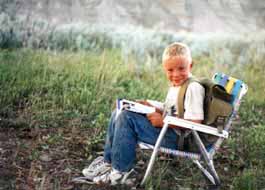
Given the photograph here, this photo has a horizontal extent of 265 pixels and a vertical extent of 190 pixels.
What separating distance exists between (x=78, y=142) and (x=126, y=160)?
112 cm

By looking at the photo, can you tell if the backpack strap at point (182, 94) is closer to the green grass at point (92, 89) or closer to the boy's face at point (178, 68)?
the boy's face at point (178, 68)

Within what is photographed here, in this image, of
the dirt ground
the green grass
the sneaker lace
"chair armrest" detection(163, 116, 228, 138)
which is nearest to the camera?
"chair armrest" detection(163, 116, 228, 138)

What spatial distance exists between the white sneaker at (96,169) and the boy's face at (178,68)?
0.85 m

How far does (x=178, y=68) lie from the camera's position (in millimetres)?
4531

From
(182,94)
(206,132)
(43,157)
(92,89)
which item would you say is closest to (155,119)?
(182,94)

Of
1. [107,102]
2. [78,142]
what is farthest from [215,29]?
[78,142]

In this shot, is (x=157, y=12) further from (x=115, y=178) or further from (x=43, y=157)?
(x=115, y=178)

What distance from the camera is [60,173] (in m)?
4.94

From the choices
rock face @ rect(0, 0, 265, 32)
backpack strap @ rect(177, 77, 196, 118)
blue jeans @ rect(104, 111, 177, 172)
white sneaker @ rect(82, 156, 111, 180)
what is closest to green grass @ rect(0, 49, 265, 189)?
rock face @ rect(0, 0, 265, 32)

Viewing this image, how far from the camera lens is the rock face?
21.7 feet

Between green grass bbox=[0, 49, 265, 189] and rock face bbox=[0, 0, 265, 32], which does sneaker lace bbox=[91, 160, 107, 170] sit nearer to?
green grass bbox=[0, 49, 265, 189]

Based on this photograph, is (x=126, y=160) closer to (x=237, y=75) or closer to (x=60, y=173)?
(x=60, y=173)

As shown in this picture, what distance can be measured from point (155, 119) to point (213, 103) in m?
0.44

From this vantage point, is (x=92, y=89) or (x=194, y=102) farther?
(x=92, y=89)
